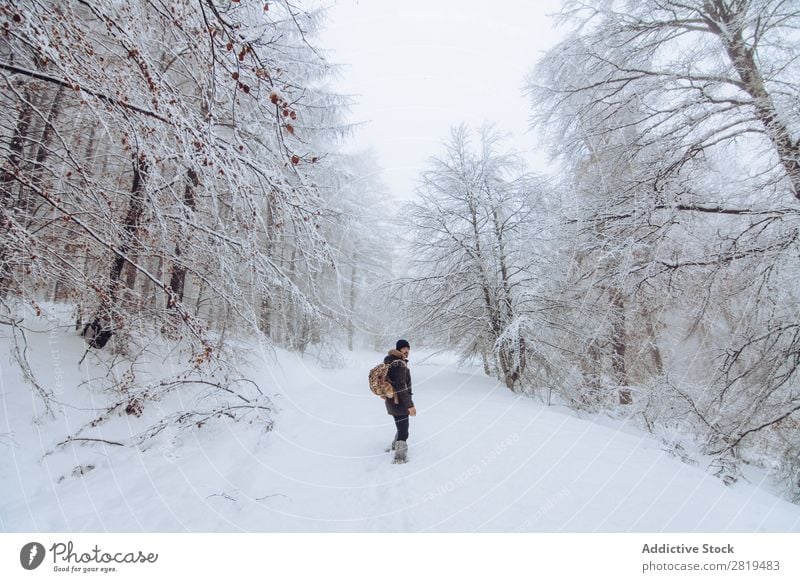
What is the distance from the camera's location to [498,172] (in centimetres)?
844

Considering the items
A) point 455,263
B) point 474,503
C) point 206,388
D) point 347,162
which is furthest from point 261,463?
point 347,162

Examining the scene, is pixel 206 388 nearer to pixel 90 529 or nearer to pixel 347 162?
pixel 90 529

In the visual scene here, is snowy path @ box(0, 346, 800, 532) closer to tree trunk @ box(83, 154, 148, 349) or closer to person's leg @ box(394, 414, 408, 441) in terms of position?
Result: person's leg @ box(394, 414, 408, 441)

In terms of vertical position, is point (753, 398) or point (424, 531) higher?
point (753, 398)

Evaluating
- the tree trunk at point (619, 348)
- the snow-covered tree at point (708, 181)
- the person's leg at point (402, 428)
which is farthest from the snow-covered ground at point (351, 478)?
the tree trunk at point (619, 348)

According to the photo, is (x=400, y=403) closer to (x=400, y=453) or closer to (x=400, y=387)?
(x=400, y=387)

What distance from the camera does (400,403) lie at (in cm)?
439

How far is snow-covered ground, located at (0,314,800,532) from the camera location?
2.81 metres

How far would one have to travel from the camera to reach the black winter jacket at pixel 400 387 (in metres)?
4.39

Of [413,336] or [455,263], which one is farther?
[413,336]

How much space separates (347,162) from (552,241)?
9.84 metres

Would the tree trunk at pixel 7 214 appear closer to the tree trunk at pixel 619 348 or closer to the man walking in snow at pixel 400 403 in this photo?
the man walking in snow at pixel 400 403

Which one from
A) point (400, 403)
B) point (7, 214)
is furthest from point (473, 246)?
point (7, 214)

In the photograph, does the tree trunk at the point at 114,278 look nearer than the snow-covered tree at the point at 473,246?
Yes
